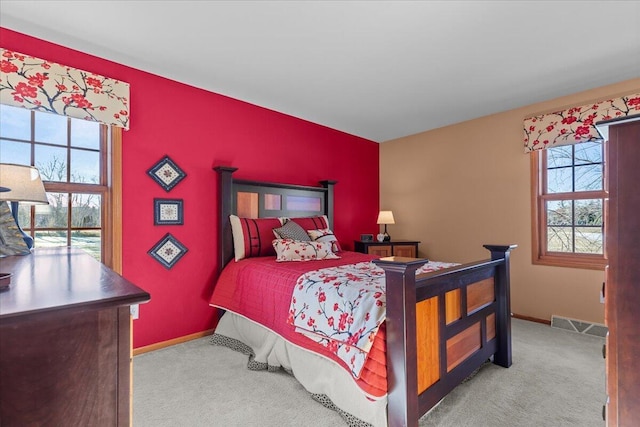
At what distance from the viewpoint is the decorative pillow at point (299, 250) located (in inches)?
110

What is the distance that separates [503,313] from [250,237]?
2.27 metres

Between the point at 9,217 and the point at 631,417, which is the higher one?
the point at 9,217

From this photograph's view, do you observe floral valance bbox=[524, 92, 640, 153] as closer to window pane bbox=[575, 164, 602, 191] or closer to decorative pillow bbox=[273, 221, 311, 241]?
window pane bbox=[575, 164, 602, 191]

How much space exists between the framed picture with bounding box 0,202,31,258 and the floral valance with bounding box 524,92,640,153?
4431mm

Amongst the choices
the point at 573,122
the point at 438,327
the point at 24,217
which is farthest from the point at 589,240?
the point at 24,217

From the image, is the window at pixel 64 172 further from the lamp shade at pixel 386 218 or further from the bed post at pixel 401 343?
the lamp shade at pixel 386 218

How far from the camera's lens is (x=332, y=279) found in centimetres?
204

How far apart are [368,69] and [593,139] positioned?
239 cm

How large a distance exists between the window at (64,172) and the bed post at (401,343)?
93.4 inches

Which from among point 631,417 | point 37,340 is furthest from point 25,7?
point 631,417

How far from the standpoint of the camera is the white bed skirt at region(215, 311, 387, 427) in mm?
1608

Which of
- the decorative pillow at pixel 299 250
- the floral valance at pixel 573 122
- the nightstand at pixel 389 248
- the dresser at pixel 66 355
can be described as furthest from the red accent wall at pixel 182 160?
the floral valance at pixel 573 122

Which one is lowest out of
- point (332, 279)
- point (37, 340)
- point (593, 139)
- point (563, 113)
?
point (332, 279)

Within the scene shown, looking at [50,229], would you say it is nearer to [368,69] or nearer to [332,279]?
[332,279]
